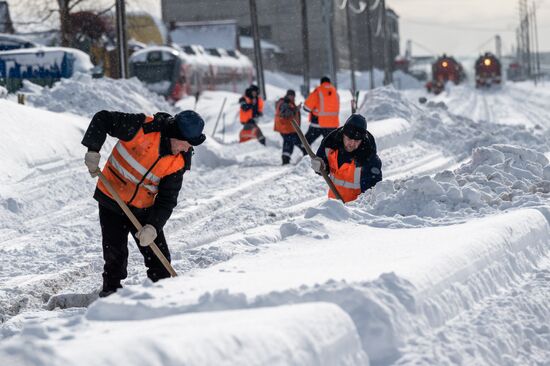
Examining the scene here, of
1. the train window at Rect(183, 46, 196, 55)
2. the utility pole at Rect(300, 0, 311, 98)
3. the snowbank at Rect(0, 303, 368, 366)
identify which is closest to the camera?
the snowbank at Rect(0, 303, 368, 366)

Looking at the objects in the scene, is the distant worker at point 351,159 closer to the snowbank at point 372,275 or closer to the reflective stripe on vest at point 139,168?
the snowbank at point 372,275

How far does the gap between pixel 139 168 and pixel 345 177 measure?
273 centimetres

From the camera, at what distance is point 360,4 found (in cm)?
8756

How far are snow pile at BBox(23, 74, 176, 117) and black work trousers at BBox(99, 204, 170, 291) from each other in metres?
11.9

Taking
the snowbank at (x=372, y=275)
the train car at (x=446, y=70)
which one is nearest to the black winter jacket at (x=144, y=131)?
the snowbank at (x=372, y=275)

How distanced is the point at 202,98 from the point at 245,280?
31.4 m

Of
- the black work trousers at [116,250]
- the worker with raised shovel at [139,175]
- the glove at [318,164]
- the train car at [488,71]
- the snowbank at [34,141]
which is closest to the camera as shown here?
the worker with raised shovel at [139,175]

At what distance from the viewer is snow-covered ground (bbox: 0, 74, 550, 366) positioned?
12.9 ft

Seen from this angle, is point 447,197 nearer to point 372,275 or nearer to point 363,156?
point 363,156

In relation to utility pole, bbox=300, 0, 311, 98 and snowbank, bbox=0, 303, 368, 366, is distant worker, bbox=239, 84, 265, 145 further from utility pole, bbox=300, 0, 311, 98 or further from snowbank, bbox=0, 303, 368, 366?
snowbank, bbox=0, 303, 368, 366

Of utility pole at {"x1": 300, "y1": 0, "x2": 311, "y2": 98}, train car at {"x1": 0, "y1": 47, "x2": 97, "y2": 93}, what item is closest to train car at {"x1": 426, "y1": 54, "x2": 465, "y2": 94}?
utility pole at {"x1": 300, "y1": 0, "x2": 311, "y2": 98}

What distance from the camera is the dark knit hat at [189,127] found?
5.88 meters

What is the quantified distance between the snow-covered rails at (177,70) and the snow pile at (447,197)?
974 inches

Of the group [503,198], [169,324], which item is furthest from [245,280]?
[503,198]
